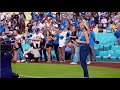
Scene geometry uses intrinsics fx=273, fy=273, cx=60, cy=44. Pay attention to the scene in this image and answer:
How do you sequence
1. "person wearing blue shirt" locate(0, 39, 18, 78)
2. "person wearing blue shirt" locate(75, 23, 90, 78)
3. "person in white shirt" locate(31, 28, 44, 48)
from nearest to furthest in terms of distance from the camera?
1. "person wearing blue shirt" locate(0, 39, 18, 78)
2. "person wearing blue shirt" locate(75, 23, 90, 78)
3. "person in white shirt" locate(31, 28, 44, 48)

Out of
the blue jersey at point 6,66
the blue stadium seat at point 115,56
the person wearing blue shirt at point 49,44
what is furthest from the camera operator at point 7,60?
the blue stadium seat at point 115,56

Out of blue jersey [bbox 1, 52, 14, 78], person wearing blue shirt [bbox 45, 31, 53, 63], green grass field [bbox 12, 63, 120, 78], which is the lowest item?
green grass field [bbox 12, 63, 120, 78]

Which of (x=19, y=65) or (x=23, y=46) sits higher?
(x=23, y=46)

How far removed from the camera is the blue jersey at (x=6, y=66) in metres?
5.08

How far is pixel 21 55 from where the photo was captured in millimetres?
6176

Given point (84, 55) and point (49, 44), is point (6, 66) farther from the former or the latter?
point (84, 55)

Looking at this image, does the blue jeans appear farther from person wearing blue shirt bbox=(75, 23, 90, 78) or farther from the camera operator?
the camera operator

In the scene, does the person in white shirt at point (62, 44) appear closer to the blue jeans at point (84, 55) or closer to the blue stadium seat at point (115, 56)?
the blue jeans at point (84, 55)

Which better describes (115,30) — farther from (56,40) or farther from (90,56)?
(56,40)

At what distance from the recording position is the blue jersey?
5078 millimetres

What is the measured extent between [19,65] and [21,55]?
235mm

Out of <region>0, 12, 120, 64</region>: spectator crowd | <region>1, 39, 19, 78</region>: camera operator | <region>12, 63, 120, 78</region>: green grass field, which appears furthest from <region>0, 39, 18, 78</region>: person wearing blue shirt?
<region>0, 12, 120, 64</region>: spectator crowd
